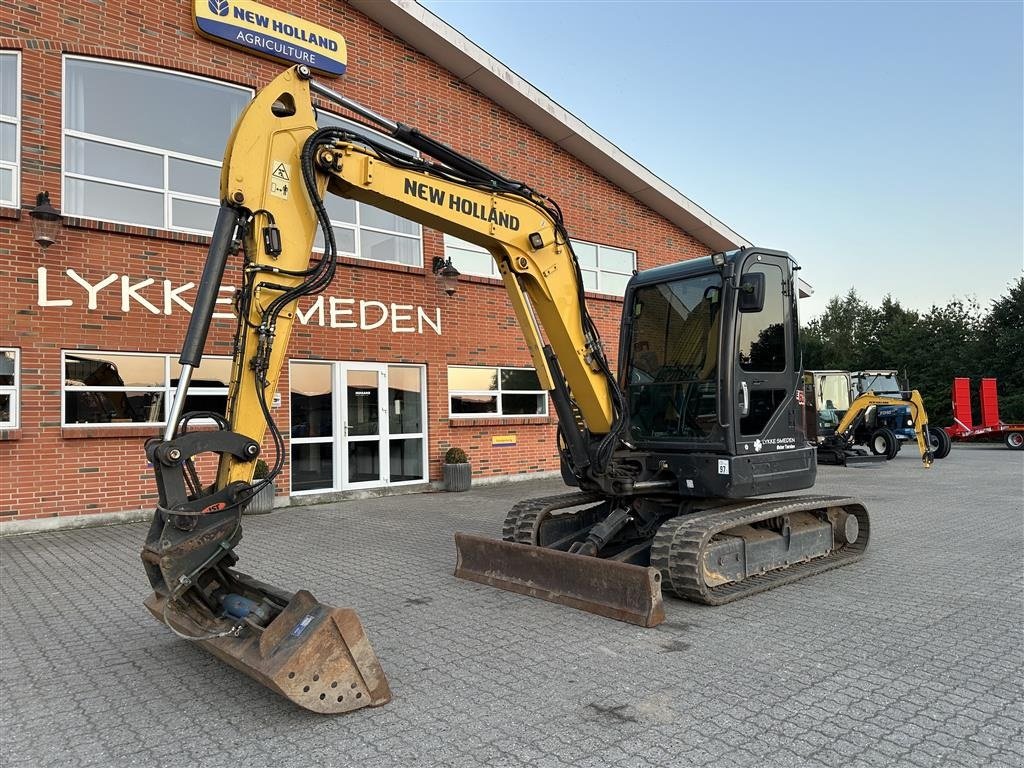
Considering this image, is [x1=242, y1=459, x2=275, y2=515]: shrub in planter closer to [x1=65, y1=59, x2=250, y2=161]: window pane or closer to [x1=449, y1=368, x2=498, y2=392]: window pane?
[x1=449, y1=368, x2=498, y2=392]: window pane

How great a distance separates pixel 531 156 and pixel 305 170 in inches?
454

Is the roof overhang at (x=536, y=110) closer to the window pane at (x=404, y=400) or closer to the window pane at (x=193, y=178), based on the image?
the window pane at (x=193, y=178)

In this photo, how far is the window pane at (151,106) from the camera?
1041 centimetres

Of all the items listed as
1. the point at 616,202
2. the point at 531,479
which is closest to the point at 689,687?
the point at 531,479

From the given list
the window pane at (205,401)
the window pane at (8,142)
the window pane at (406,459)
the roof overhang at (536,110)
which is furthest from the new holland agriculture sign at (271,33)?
the window pane at (406,459)

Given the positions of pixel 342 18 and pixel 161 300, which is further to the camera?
pixel 342 18

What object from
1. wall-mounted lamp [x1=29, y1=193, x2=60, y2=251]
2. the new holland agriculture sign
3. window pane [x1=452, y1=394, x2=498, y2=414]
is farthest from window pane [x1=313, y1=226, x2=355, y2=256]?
wall-mounted lamp [x1=29, y1=193, x2=60, y2=251]

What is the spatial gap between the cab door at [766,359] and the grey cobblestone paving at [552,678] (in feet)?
4.32

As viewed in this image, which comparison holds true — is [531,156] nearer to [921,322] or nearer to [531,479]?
[531,479]

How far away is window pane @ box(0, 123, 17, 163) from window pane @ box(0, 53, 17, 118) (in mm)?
166

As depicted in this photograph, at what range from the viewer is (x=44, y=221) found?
9.52m

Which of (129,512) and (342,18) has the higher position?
(342,18)

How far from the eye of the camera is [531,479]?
1486 centimetres

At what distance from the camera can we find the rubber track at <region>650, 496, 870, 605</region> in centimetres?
537
